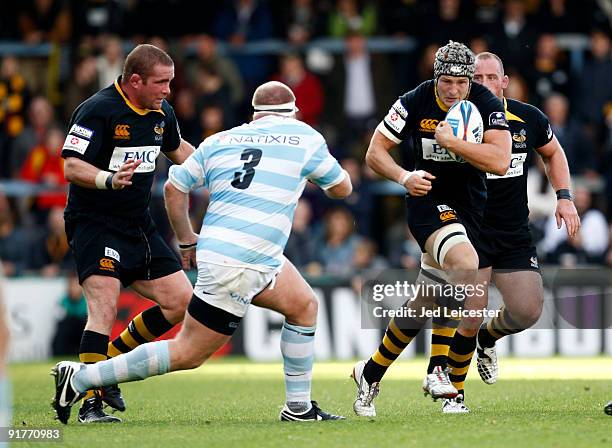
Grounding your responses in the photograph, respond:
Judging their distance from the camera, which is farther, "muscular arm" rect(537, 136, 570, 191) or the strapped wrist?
"muscular arm" rect(537, 136, 570, 191)

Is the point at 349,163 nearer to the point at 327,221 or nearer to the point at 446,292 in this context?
the point at 327,221

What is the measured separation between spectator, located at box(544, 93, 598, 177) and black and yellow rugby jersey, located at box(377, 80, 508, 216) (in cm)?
858

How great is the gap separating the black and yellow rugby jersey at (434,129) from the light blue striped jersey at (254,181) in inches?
58.3

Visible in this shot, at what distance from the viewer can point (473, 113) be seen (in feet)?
31.4

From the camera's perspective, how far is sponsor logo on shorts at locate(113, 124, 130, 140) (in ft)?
31.6

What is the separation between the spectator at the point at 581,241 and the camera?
704 inches

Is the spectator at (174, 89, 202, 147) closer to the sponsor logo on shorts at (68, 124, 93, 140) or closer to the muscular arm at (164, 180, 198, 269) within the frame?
the sponsor logo on shorts at (68, 124, 93, 140)

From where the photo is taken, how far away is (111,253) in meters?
9.73

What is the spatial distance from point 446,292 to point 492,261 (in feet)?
4.13

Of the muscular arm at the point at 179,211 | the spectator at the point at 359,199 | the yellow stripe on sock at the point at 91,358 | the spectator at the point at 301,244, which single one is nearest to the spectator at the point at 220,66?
the spectator at the point at 359,199

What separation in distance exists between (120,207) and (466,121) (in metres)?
2.71

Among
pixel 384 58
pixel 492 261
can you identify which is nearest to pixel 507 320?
pixel 492 261

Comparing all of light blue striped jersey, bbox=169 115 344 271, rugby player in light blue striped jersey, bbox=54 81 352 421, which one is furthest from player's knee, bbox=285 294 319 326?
light blue striped jersey, bbox=169 115 344 271

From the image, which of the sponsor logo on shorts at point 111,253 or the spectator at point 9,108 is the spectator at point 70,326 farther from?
the sponsor logo on shorts at point 111,253
